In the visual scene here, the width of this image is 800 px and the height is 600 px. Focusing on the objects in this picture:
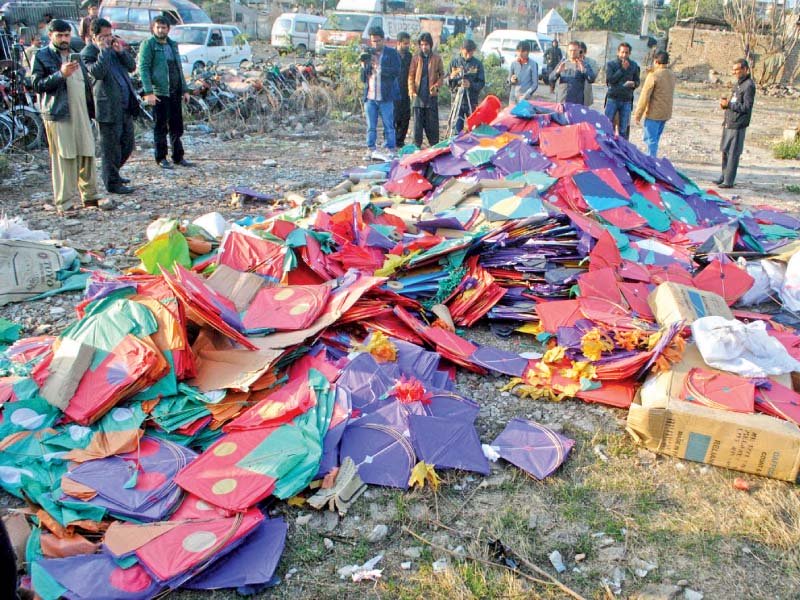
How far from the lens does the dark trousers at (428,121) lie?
895cm

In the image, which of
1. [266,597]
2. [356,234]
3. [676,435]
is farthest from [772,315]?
[266,597]

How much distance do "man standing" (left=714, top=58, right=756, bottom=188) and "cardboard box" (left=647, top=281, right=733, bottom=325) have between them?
4395mm

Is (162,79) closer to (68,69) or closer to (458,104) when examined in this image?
(68,69)

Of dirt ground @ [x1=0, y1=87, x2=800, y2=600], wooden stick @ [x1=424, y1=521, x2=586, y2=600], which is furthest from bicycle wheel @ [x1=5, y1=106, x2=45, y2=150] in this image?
wooden stick @ [x1=424, y1=521, x2=586, y2=600]

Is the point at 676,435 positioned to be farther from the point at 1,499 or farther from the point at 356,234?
the point at 1,499

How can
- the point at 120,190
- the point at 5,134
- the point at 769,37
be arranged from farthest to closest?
1. the point at 769,37
2. the point at 5,134
3. the point at 120,190

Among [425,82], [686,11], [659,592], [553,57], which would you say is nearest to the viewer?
[659,592]

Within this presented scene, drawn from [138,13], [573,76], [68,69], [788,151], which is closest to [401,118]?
[573,76]

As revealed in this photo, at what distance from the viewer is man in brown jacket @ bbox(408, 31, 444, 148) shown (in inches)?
340

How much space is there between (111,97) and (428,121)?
14.1 ft

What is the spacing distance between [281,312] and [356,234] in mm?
1284

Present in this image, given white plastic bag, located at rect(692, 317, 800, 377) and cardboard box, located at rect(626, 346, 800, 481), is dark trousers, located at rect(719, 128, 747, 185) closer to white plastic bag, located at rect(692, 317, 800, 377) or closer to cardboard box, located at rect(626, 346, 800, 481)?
white plastic bag, located at rect(692, 317, 800, 377)

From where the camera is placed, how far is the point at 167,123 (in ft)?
24.6

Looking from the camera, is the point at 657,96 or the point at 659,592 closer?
the point at 659,592
